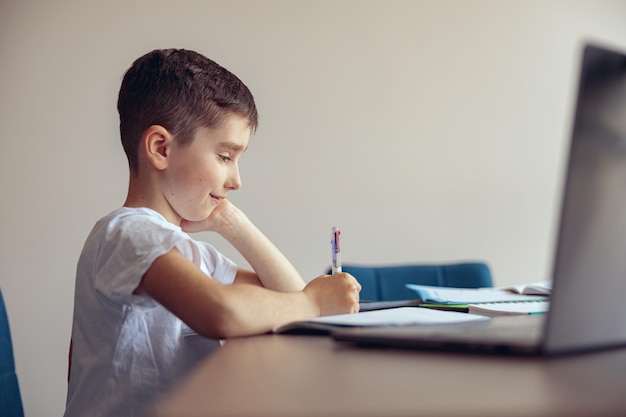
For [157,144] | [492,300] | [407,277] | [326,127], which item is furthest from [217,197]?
[326,127]

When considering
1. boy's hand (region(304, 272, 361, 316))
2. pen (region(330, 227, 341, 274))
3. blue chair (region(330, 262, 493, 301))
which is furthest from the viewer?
blue chair (region(330, 262, 493, 301))

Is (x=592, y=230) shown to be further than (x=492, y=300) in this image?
No

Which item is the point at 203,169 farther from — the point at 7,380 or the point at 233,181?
the point at 7,380

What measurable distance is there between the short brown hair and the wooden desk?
68cm

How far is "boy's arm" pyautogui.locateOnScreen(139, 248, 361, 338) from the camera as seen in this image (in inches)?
28.7

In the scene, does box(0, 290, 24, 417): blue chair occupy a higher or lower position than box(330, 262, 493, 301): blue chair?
lower

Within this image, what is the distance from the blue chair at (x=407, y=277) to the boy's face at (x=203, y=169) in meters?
0.65

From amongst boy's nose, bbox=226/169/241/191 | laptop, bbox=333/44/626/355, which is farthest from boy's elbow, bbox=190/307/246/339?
boy's nose, bbox=226/169/241/191

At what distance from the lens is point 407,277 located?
1893mm

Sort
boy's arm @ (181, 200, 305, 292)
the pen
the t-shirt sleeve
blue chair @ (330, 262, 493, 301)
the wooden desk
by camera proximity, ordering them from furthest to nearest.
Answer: blue chair @ (330, 262, 493, 301), boy's arm @ (181, 200, 305, 292), the pen, the t-shirt sleeve, the wooden desk

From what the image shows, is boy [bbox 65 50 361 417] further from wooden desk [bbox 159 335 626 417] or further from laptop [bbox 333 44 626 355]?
laptop [bbox 333 44 626 355]

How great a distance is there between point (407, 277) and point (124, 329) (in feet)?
3.62

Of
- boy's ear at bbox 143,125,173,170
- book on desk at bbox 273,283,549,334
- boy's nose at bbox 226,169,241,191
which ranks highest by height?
boy's ear at bbox 143,125,173,170

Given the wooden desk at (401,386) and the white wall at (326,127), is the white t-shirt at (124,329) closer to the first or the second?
the wooden desk at (401,386)
